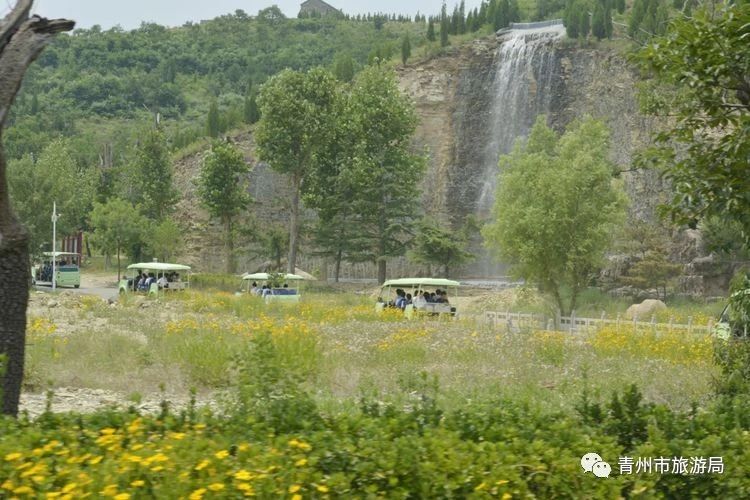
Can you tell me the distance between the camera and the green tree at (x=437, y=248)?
50844 millimetres

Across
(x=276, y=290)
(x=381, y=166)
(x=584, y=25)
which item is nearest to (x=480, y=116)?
(x=584, y=25)

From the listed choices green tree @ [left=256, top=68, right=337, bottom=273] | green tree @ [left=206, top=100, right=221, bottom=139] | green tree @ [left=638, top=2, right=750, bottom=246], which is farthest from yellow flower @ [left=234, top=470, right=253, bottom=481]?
green tree @ [left=206, top=100, right=221, bottom=139]

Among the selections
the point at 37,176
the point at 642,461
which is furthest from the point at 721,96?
the point at 37,176

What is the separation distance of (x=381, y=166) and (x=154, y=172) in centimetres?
1734

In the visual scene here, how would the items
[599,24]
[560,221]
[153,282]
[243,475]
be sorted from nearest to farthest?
[243,475]
[560,221]
[153,282]
[599,24]

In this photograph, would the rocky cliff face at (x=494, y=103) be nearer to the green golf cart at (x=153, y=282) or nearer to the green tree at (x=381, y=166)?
the green tree at (x=381, y=166)

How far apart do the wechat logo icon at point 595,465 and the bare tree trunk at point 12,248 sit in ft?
14.3

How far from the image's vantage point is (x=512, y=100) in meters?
66.3

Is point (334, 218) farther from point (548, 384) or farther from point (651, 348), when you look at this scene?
point (548, 384)

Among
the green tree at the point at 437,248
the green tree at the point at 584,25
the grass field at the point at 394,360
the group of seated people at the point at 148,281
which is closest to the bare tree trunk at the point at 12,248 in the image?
the grass field at the point at 394,360

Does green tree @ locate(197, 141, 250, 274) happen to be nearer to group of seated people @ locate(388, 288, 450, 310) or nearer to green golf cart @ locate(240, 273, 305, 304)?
green golf cart @ locate(240, 273, 305, 304)

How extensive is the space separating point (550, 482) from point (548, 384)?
25.5 feet

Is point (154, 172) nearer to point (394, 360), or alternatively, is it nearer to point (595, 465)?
point (394, 360)

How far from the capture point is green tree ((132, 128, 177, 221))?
60500mm
